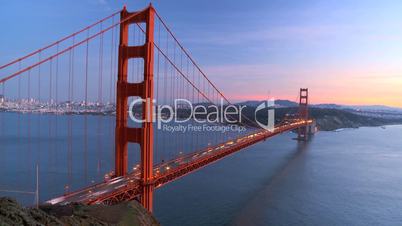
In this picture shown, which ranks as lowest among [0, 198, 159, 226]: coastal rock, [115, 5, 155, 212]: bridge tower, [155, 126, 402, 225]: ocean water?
[155, 126, 402, 225]: ocean water

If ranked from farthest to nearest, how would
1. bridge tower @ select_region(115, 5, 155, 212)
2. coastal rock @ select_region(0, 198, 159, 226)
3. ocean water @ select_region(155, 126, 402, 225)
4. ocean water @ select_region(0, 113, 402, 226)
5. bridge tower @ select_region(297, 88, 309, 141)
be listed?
bridge tower @ select_region(297, 88, 309, 141) → ocean water @ select_region(0, 113, 402, 226) → ocean water @ select_region(155, 126, 402, 225) → bridge tower @ select_region(115, 5, 155, 212) → coastal rock @ select_region(0, 198, 159, 226)

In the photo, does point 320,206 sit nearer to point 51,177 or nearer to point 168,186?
point 168,186

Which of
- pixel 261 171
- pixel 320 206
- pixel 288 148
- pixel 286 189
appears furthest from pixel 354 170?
pixel 288 148

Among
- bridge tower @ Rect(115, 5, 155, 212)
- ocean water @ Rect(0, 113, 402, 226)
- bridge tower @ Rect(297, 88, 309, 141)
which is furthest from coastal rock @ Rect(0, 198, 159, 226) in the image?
bridge tower @ Rect(297, 88, 309, 141)

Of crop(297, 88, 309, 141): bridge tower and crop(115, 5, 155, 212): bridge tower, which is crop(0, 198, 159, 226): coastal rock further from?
crop(297, 88, 309, 141): bridge tower

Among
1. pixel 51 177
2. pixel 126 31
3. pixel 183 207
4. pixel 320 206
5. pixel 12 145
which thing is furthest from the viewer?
pixel 12 145

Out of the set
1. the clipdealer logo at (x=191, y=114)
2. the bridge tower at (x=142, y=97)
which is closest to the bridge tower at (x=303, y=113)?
the clipdealer logo at (x=191, y=114)

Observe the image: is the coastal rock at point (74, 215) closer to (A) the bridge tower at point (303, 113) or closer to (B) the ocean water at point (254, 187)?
(B) the ocean water at point (254, 187)

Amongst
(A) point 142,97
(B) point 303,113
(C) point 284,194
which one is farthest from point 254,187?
(B) point 303,113

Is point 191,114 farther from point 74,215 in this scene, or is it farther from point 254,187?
point 74,215
